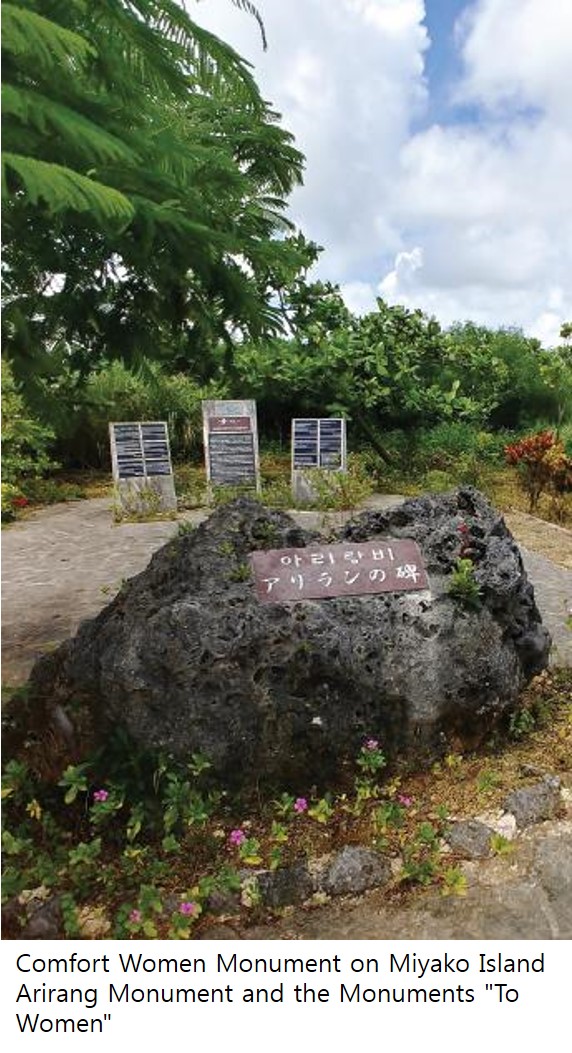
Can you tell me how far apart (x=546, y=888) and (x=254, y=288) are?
7.99 feet

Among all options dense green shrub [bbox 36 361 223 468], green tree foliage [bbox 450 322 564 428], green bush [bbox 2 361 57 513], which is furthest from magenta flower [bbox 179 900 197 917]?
green tree foliage [bbox 450 322 564 428]

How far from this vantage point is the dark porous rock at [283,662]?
3.45m

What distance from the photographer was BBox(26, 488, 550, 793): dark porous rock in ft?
11.3

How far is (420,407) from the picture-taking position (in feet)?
41.0

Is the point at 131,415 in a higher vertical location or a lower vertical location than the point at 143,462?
higher

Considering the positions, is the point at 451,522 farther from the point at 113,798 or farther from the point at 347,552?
the point at 113,798

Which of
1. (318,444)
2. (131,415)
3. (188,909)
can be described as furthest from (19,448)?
(188,909)

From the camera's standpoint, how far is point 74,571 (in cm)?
750

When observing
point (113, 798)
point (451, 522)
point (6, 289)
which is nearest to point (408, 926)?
point (113, 798)

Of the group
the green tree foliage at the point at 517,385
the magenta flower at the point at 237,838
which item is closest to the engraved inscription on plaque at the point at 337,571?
the magenta flower at the point at 237,838

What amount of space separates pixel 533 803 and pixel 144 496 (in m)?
7.56

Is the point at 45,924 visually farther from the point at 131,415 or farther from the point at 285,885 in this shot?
the point at 131,415
